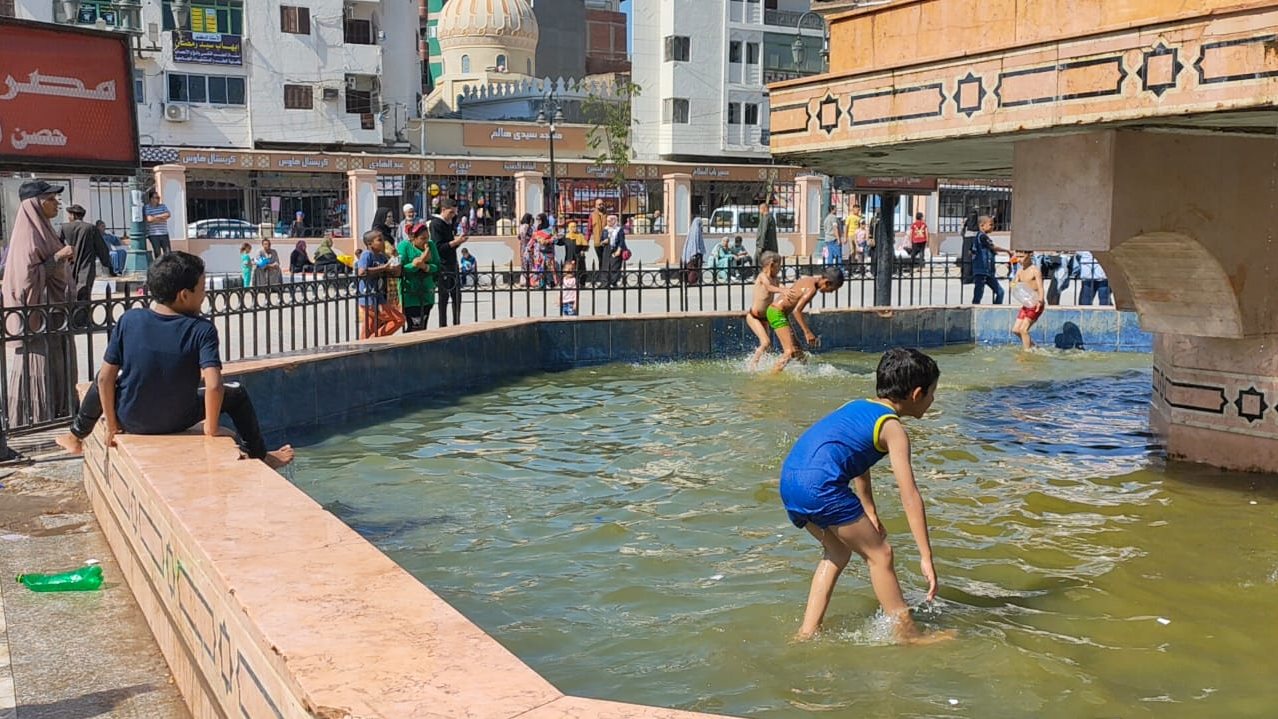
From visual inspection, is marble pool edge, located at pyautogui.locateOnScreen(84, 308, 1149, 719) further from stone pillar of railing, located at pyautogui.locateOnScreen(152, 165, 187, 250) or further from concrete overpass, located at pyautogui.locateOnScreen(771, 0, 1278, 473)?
stone pillar of railing, located at pyautogui.locateOnScreen(152, 165, 187, 250)

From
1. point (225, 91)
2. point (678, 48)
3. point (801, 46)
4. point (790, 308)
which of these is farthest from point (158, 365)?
point (678, 48)

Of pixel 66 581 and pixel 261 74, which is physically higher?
pixel 261 74

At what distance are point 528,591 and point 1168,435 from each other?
5.24 metres

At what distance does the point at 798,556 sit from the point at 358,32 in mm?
47894

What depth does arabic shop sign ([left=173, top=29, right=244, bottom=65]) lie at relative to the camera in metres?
46.2

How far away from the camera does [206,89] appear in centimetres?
4678

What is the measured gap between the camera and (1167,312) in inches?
323

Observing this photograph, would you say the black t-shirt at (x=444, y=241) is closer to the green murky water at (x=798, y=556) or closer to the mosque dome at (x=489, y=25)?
the green murky water at (x=798, y=556)

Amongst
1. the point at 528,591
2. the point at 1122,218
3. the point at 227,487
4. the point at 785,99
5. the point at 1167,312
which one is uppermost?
the point at 785,99

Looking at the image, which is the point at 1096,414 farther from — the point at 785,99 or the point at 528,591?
the point at 528,591

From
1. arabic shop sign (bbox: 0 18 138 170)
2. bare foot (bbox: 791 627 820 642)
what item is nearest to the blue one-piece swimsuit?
bare foot (bbox: 791 627 820 642)

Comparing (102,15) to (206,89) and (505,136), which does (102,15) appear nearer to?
(206,89)

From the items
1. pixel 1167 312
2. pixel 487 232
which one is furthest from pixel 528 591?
pixel 487 232

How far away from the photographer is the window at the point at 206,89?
151ft
